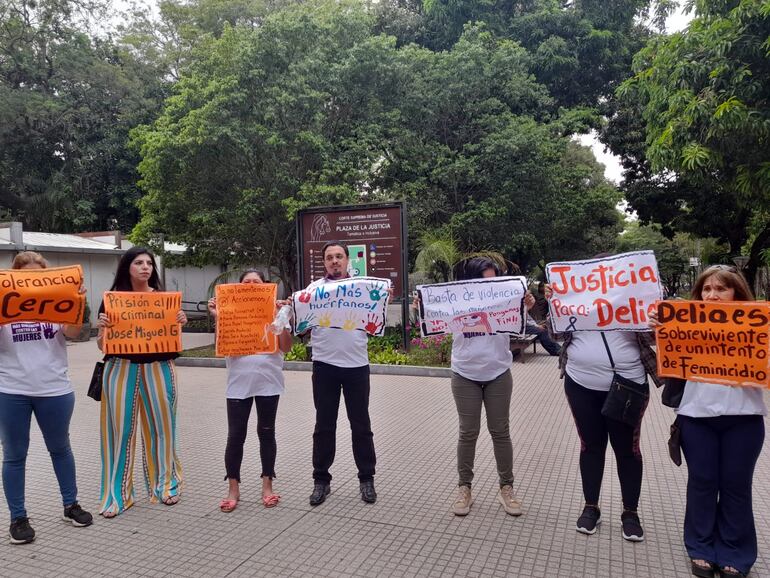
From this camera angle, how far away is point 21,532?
3.90m

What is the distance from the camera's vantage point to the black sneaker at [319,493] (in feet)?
14.6

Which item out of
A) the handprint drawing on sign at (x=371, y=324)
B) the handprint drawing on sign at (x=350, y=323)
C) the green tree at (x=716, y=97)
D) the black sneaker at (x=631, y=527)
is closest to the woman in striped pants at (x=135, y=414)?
the handprint drawing on sign at (x=350, y=323)

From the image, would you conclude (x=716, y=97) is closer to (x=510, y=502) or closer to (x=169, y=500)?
(x=510, y=502)

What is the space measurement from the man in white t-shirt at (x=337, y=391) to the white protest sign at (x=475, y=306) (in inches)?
21.4

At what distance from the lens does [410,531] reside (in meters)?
4.00

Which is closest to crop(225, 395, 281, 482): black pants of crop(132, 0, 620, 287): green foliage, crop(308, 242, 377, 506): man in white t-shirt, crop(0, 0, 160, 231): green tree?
crop(308, 242, 377, 506): man in white t-shirt

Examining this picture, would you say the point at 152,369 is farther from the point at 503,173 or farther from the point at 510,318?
the point at 503,173

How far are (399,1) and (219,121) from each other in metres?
14.1

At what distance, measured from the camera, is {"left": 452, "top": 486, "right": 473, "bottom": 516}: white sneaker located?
4227mm

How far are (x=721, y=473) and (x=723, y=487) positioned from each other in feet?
0.25

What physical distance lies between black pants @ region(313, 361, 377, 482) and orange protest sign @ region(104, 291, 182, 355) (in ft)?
3.63

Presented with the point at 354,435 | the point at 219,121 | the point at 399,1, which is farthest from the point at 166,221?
the point at 399,1

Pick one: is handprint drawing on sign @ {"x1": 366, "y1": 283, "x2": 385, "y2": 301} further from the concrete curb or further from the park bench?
the park bench

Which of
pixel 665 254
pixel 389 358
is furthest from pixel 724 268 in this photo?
pixel 665 254
